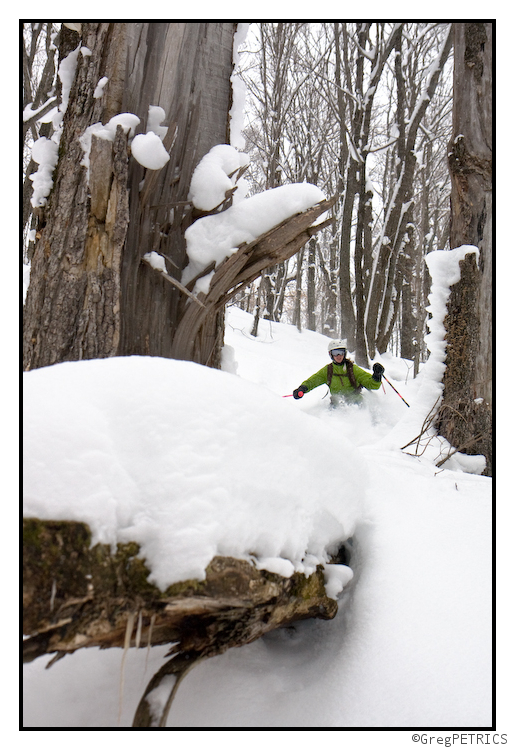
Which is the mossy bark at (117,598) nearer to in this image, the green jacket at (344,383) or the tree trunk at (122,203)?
the tree trunk at (122,203)

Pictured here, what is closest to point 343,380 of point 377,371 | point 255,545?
point 377,371

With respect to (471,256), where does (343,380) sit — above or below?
below

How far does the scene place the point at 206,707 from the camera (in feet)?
4.32

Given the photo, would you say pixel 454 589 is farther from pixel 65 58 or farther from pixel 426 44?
pixel 426 44

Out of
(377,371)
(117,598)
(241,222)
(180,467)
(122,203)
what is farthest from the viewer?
(377,371)

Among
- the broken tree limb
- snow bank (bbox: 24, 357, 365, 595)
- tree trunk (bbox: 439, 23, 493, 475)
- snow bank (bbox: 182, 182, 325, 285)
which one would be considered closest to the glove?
tree trunk (bbox: 439, 23, 493, 475)

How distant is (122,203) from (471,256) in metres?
2.49

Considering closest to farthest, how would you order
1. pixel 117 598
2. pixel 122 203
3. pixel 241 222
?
pixel 117 598
pixel 122 203
pixel 241 222

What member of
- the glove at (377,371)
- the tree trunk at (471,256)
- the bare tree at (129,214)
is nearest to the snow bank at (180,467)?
the bare tree at (129,214)

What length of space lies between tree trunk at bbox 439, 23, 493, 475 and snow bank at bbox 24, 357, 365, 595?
6.36 feet

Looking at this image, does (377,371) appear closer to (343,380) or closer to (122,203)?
(343,380)

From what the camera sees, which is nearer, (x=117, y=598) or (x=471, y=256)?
(x=117, y=598)

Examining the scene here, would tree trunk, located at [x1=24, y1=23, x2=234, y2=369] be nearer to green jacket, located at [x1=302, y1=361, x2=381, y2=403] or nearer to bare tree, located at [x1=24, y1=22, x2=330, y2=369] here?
bare tree, located at [x1=24, y1=22, x2=330, y2=369]

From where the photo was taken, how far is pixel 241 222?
231 centimetres
